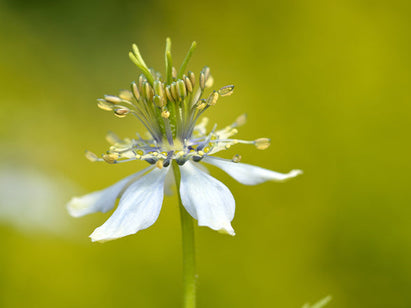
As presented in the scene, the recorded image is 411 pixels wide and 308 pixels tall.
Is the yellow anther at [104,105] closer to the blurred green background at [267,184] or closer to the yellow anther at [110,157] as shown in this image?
the yellow anther at [110,157]

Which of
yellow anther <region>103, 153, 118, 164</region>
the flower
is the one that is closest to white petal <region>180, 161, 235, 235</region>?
the flower

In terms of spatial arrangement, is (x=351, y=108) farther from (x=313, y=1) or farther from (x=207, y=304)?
Answer: (x=207, y=304)

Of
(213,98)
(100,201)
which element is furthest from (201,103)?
(100,201)

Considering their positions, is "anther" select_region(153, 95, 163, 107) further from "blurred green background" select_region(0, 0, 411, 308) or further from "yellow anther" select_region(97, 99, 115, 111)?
"blurred green background" select_region(0, 0, 411, 308)

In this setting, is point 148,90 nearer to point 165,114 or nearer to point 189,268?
point 165,114

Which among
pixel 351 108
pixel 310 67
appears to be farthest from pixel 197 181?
pixel 310 67
